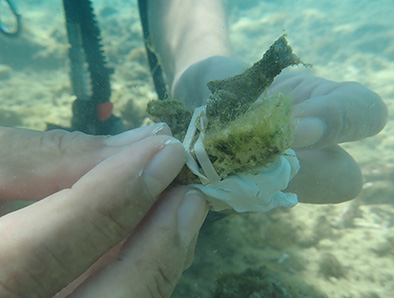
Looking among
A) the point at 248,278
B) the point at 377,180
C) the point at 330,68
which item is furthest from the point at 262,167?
the point at 330,68

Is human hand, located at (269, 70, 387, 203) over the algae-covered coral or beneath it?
beneath

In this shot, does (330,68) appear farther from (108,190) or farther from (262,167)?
(108,190)

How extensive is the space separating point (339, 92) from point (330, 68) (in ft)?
26.0

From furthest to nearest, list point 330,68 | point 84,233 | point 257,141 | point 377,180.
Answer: point 330,68 < point 377,180 < point 257,141 < point 84,233

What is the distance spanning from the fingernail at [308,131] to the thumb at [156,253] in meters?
0.84

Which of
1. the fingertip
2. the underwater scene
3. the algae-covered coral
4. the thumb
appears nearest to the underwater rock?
the underwater scene

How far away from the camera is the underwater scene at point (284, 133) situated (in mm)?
2092

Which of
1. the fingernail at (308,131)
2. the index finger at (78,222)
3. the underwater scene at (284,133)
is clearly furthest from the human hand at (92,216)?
the fingernail at (308,131)

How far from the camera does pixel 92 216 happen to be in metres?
1.09

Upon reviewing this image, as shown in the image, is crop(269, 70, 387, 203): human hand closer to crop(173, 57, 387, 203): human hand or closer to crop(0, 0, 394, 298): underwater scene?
crop(173, 57, 387, 203): human hand

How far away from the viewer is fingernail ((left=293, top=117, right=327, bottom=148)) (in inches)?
71.7

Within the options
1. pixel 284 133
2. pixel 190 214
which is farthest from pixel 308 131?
pixel 190 214

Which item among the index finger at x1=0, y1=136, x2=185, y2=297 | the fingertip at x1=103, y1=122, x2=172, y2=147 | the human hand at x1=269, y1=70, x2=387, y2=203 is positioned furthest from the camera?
the human hand at x1=269, y1=70, x2=387, y2=203

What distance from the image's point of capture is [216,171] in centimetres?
140
